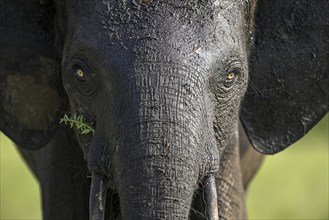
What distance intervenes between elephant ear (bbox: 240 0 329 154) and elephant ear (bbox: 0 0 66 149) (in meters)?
0.82

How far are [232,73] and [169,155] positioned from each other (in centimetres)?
61

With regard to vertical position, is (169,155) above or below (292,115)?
below

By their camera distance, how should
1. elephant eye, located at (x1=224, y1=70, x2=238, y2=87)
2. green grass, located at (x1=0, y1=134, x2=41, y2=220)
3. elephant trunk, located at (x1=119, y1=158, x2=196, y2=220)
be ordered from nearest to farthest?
elephant trunk, located at (x1=119, y1=158, x2=196, y2=220) → elephant eye, located at (x1=224, y1=70, x2=238, y2=87) → green grass, located at (x1=0, y1=134, x2=41, y2=220)

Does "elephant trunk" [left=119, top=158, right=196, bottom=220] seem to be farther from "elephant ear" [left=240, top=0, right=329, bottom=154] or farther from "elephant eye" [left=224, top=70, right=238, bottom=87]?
"elephant ear" [left=240, top=0, right=329, bottom=154]

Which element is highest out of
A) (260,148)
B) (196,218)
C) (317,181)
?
(317,181)

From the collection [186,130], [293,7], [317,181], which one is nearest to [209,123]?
[186,130]

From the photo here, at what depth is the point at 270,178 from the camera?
13273 millimetres

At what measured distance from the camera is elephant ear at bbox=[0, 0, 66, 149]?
7469 mm

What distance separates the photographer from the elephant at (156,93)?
6.58 m

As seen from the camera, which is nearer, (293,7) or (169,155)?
(169,155)

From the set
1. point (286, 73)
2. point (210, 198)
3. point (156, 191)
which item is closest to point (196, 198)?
point (210, 198)

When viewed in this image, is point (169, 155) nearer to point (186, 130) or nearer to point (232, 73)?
point (186, 130)

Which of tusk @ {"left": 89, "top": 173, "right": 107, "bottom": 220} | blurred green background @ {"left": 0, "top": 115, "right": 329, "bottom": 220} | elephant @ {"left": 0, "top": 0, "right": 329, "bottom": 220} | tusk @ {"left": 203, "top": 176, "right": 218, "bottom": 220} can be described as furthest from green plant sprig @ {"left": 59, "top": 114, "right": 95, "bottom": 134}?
blurred green background @ {"left": 0, "top": 115, "right": 329, "bottom": 220}

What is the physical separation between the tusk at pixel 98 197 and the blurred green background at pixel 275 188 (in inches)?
203
